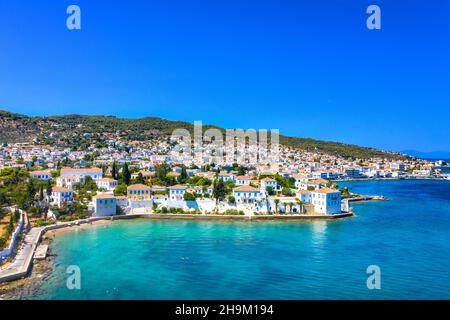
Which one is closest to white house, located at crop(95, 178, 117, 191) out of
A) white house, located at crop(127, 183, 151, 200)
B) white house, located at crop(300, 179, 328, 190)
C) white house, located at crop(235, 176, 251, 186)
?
white house, located at crop(127, 183, 151, 200)

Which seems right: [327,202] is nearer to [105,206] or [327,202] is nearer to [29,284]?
[105,206]

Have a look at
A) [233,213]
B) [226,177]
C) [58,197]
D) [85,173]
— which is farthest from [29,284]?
[226,177]

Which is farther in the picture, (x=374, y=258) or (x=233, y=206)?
(x=233, y=206)

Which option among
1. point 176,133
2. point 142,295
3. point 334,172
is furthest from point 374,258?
point 176,133

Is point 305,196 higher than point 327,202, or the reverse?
point 305,196

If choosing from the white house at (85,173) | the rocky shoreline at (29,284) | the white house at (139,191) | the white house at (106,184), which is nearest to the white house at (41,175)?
the white house at (85,173)

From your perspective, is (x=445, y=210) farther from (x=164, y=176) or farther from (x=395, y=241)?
(x=164, y=176)
